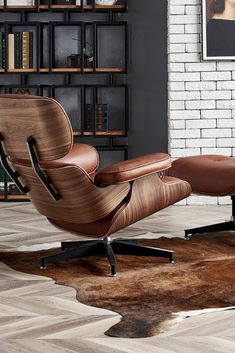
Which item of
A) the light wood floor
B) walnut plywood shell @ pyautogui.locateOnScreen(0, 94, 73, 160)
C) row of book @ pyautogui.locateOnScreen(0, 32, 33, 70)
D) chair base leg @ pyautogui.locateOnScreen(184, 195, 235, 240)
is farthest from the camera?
row of book @ pyautogui.locateOnScreen(0, 32, 33, 70)

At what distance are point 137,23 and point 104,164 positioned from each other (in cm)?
141

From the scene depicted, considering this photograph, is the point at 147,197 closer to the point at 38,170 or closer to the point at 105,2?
the point at 38,170

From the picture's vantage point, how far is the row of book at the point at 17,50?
6.81 m

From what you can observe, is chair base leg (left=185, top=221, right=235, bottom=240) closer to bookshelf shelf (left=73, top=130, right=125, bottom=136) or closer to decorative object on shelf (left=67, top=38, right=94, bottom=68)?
bookshelf shelf (left=73, top=130, right=125, bottom=136)

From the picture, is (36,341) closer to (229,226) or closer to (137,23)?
(229,226)

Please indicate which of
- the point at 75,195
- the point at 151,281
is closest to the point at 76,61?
the point at 75,195

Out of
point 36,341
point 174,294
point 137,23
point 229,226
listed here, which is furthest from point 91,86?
point 36,341

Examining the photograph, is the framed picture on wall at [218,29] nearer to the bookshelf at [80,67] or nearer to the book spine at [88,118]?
the bookshelf at [80,67]

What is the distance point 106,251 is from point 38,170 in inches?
23.9

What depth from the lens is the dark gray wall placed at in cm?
652

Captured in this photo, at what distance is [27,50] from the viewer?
22.5 feet

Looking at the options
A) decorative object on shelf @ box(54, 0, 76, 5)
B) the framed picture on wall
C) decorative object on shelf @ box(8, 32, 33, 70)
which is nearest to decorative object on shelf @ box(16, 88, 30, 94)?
decorative object on shelf @ box(8, 32, 33, 70)

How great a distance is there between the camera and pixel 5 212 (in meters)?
6.14

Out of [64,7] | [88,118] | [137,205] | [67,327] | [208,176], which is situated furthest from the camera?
[88,118]
